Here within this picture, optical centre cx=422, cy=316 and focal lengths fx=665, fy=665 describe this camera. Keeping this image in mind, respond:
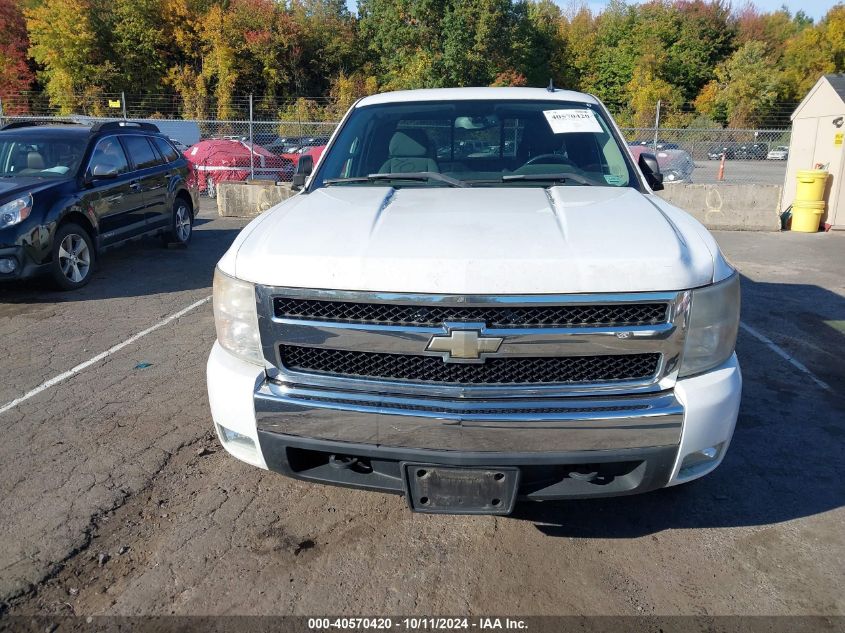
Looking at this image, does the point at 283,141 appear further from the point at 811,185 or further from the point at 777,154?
the point at 777,154

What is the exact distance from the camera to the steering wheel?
3.99 metres

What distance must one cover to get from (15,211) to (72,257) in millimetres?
835

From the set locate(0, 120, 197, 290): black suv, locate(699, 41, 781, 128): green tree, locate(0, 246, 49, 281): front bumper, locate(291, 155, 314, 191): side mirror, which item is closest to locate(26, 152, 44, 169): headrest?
locate(0, 120, 197, 290): black suv

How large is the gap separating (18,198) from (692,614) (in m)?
7.35

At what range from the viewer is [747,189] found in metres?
12.8

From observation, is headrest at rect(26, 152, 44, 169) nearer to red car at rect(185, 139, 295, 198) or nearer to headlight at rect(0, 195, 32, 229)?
headlight at rect(0, 195, 32, 229)

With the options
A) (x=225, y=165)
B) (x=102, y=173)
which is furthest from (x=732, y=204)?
(x=225, y=165)

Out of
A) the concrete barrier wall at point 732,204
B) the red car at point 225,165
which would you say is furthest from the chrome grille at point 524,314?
the red car at point 225,165

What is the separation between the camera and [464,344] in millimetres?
2473

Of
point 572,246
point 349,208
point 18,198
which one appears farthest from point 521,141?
point 18,198

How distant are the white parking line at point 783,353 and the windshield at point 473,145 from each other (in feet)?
8.45

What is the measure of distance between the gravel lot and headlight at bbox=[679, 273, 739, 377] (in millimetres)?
960

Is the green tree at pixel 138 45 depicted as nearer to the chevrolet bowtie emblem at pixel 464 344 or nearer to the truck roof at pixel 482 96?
the truck roof at pixel 482 96

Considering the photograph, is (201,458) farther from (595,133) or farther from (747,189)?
(747,189)
